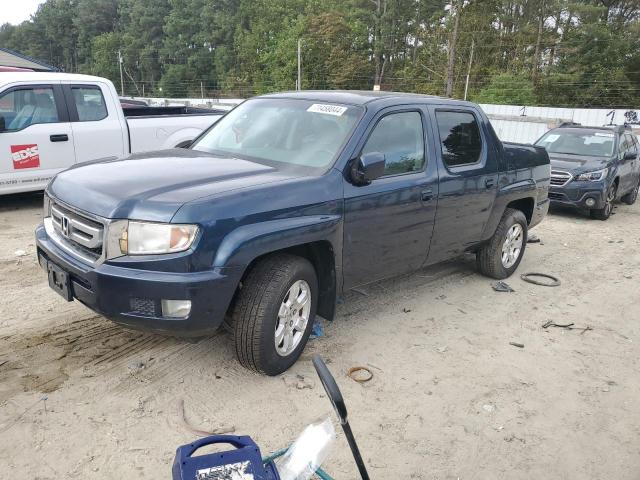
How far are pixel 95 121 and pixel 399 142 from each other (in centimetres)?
545

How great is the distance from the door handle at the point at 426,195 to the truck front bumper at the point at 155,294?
6.10ft

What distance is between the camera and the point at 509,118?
19.8 metres

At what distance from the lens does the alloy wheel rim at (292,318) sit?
11.7ft

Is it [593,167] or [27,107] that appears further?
[593,167]

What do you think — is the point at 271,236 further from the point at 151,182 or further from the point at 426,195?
the point at 426,195

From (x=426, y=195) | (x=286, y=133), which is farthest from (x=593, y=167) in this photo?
(x=286, y=133)

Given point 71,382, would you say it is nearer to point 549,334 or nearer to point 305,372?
point 305,372

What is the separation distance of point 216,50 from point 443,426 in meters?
76.6

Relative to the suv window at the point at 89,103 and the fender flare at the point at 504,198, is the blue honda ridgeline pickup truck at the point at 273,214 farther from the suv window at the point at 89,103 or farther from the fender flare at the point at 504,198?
the suv window at the point at 89,103

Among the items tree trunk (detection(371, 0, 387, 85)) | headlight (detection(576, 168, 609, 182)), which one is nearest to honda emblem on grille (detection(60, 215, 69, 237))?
headlight (detection(576, 168, 609, 182))

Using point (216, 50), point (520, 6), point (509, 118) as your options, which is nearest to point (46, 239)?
point (509, 118)

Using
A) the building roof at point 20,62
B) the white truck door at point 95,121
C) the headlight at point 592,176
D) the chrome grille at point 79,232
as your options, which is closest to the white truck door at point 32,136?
the white truck door at point 95,121

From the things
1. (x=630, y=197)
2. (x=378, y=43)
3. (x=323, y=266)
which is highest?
(x=378, y=43)

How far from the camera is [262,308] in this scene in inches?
132
